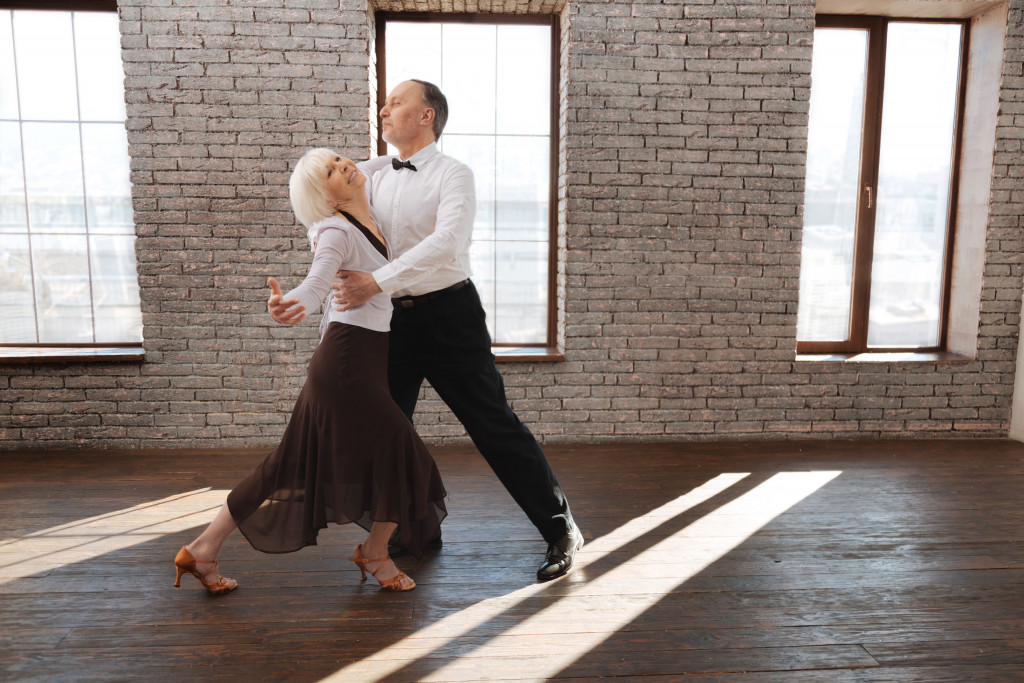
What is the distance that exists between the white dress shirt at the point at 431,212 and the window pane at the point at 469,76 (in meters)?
1.77

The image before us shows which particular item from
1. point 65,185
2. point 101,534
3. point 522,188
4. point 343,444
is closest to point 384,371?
point 343,444

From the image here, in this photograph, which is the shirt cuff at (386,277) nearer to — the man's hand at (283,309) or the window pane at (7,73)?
the man's hand at (283,309)

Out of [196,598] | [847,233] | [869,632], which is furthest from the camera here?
[847,233]

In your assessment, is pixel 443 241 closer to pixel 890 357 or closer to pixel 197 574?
pixel 197 574

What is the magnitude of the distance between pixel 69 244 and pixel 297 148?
1391mm

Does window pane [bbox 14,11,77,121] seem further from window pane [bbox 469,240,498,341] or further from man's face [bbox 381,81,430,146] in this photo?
man's face [bbox 381,81,430,146]

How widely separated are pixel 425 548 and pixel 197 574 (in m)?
Result: 0.75

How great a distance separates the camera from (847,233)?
4238 millimetres

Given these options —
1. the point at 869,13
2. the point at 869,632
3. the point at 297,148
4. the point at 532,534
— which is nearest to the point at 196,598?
the point at 532,534

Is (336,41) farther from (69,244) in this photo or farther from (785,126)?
(785,126)

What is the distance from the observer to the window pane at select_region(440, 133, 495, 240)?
4.04 meters

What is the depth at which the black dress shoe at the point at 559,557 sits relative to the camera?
7.77ft

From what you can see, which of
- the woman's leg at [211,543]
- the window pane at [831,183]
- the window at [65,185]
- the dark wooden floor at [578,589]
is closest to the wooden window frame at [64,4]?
the window at [65,185]

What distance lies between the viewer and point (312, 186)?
195 centimetres
